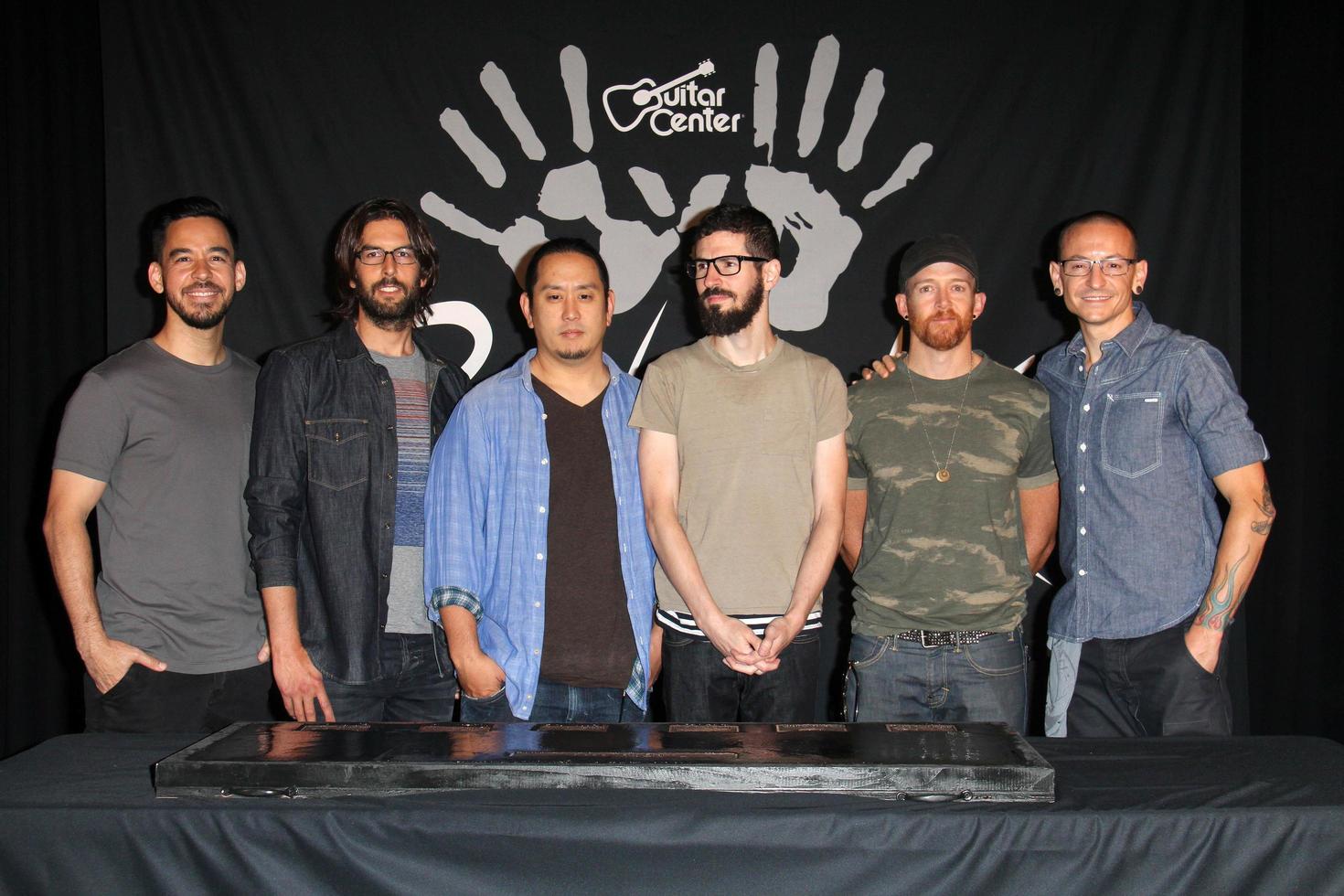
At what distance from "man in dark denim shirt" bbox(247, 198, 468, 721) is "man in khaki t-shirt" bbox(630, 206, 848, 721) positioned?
552mm

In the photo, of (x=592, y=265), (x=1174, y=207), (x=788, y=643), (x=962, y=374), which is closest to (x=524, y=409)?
(x=592, y=265)

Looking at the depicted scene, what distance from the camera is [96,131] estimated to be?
334cm

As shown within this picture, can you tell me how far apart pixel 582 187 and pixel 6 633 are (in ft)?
7.53

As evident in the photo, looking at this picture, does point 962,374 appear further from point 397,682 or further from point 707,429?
point 397,682

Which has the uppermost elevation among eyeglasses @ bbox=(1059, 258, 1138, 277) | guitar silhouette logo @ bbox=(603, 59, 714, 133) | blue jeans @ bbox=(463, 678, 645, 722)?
guitar silhouette logo @ bbox=(603, 59, 714, 133)

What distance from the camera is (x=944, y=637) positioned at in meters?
2.29

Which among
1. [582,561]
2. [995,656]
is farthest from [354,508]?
[995,656]

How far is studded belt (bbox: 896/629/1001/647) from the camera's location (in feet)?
7.50

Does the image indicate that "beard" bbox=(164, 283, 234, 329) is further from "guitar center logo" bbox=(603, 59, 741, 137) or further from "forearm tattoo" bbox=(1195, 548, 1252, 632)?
"forearm tattoo" bbox=(1195, 548, 1252, 632)

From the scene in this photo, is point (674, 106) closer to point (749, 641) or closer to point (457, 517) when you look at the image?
point (457, 517)

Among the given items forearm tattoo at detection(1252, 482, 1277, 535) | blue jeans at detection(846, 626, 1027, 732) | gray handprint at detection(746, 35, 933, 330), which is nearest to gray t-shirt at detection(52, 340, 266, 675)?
blue jeans at detection(846, 626, 1027, 732)

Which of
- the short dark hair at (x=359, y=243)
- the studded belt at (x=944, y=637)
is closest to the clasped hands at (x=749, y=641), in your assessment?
the studded belt at (x=944, y=637)

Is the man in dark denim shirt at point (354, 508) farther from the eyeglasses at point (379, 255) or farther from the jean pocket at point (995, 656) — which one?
the jean pocket at point (995, 656)

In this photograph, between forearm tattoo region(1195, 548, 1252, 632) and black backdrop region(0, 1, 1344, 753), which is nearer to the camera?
forearm tattoo region(1195, 548, 1252, 632)
